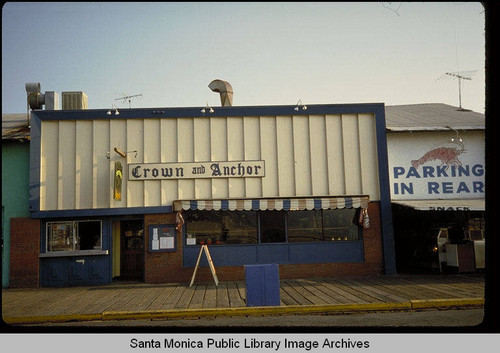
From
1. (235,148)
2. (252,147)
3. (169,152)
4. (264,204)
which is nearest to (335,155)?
(252,147)

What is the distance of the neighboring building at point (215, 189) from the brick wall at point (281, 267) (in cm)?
3

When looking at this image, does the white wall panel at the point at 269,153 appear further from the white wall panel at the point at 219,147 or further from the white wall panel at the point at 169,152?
the white wall panel at the point at 169,152

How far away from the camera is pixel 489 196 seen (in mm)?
4039

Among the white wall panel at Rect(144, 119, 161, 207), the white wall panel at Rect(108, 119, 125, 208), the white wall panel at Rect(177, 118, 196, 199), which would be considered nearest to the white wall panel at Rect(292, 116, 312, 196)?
the white wall panel at Rect(177, 118, 196, 199)

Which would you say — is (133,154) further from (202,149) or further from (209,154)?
(209,154)

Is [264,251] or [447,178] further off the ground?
[447,178]

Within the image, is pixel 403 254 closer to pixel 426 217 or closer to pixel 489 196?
pixel 426 217

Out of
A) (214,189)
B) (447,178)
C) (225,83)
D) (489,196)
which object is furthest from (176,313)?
(447,178)

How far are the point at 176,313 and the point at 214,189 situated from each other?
5503mm

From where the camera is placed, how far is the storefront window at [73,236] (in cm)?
1330

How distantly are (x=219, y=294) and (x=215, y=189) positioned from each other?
397 cm

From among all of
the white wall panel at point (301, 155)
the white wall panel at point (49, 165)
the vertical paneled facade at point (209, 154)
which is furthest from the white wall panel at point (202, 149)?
the white wall panel at point (49, 165)

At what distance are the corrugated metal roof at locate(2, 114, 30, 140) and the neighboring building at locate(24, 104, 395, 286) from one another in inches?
30.3

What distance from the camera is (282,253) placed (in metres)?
13.3
